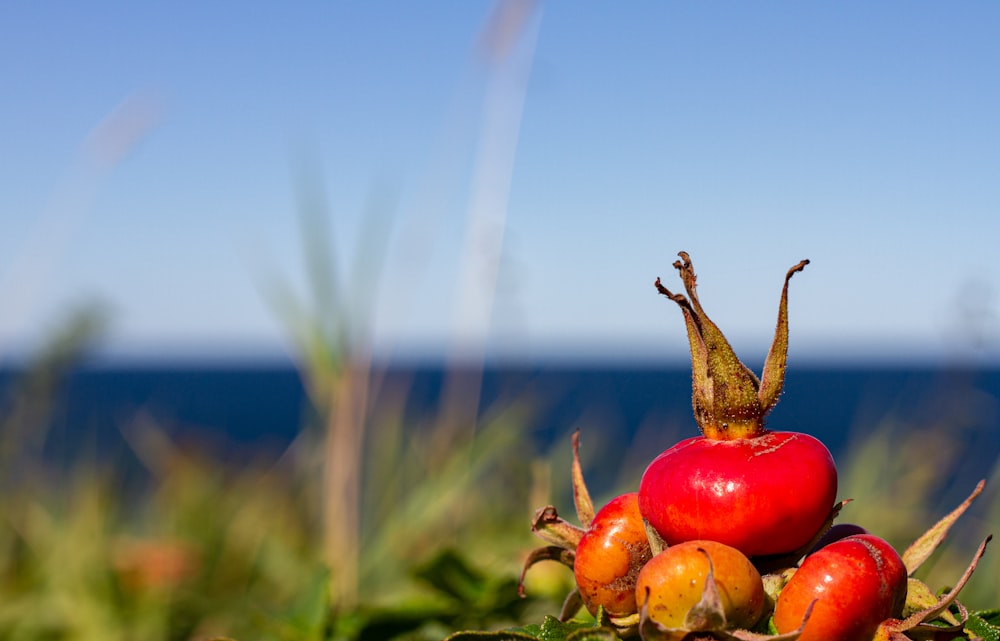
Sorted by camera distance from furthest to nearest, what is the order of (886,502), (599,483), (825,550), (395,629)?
(599,483)
(886,502)
(395,629)
(825,550)

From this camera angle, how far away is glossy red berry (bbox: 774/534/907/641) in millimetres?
585

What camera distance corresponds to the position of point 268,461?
6008 mm

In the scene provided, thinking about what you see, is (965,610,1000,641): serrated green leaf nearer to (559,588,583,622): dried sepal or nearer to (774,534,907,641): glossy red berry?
(774,534,907,641): glossy red berry

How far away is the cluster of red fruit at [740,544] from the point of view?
1.92ft

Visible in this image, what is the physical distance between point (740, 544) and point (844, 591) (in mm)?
69

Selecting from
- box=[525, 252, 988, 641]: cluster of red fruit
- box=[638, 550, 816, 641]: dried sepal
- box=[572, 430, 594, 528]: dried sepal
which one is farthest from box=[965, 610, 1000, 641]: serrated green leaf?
box=[572, 430, 594, 528]: dried sepal

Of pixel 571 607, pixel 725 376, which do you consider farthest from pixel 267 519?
pixel 725 376

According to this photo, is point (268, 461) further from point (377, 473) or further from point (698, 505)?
point (698, 505)

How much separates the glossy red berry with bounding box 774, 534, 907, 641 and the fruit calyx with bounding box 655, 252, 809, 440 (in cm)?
10

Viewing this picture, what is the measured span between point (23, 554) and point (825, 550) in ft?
12.6

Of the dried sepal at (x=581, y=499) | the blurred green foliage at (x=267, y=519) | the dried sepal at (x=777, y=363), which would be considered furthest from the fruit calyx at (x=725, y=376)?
the blurred green foliage at (x=267, y=519)

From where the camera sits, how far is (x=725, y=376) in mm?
669

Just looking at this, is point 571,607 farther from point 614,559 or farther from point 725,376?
point 725,376

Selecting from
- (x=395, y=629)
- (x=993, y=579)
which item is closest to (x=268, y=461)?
(x=993, y=579)
